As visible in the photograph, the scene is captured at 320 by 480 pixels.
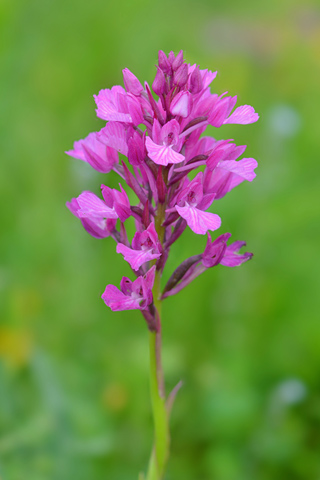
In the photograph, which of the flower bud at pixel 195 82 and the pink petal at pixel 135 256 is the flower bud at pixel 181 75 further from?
the pink petal at pixel 135 256

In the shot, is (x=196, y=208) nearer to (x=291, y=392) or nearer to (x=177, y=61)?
(x=177, y=61)

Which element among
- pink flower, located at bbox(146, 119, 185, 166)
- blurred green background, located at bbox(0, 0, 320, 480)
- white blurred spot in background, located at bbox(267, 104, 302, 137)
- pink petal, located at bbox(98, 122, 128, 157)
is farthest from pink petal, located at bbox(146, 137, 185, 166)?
white blurred spot in background, located at bbox(267, 104, 302, 137)

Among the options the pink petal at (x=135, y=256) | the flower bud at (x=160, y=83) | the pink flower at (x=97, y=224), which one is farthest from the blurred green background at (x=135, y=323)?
the flower bud at (x=160, y=83)

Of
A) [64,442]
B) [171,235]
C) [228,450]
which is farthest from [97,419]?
[171,235]

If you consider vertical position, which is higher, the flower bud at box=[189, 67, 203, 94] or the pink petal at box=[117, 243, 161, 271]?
the flower bud at box=[189, 67, 203, 94]

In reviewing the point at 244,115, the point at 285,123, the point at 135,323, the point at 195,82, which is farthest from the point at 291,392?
the point at 285,123

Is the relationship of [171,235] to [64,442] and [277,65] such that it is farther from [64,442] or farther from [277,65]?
[277,65]

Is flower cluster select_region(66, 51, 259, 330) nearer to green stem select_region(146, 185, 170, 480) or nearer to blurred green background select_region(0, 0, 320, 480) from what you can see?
green stem select_region(146, 185, 170, 480)
